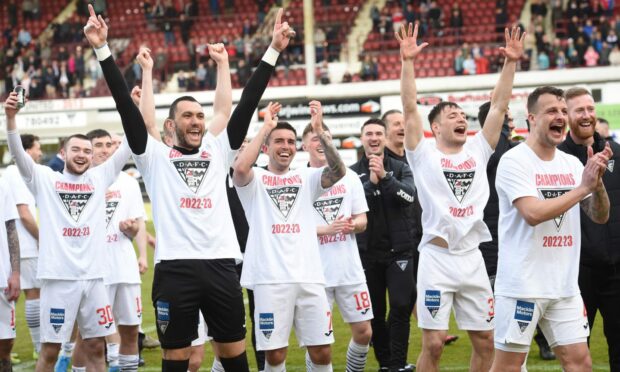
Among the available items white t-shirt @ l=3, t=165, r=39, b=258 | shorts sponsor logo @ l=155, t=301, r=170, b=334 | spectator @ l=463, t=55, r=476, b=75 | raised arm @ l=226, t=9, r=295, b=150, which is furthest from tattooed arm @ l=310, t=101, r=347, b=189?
spectator @ l=463, t=55, r=476, b=75

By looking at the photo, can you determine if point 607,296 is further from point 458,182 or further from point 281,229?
point 281,229

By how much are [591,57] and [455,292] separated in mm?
22852

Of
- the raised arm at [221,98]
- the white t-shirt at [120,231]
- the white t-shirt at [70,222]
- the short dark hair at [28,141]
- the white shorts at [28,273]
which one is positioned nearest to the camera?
the raised arm at [221,98]

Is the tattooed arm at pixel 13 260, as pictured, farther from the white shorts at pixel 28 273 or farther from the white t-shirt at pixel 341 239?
the white t-shirt at pixel 341 239

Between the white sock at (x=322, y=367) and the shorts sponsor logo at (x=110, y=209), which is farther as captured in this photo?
the shorts sponsor logo at (x=110, y=209)

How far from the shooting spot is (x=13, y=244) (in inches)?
340

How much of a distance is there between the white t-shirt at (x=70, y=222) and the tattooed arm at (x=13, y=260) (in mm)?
365

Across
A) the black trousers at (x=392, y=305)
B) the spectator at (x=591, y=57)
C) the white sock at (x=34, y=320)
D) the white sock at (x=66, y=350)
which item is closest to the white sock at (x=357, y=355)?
the black trousers at (x=392, y=305)

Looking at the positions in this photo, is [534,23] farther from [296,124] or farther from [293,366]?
[293,366]

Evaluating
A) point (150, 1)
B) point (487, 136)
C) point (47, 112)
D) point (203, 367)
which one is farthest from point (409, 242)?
point (150, 1)

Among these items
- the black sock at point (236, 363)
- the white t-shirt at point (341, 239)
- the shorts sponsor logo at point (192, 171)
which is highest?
the shorts sponsor logo at point (192, 171)

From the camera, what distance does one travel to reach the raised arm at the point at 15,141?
7449 millimetres

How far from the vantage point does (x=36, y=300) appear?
1061 cm

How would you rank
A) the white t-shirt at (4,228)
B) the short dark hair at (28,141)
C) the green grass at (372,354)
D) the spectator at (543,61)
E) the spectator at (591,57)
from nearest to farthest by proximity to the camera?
the white t-shirt at (4,228), the green grass at (372,354), the short dark hair at (28,141), the spectator at (591,57), the spectator at (543,61)
